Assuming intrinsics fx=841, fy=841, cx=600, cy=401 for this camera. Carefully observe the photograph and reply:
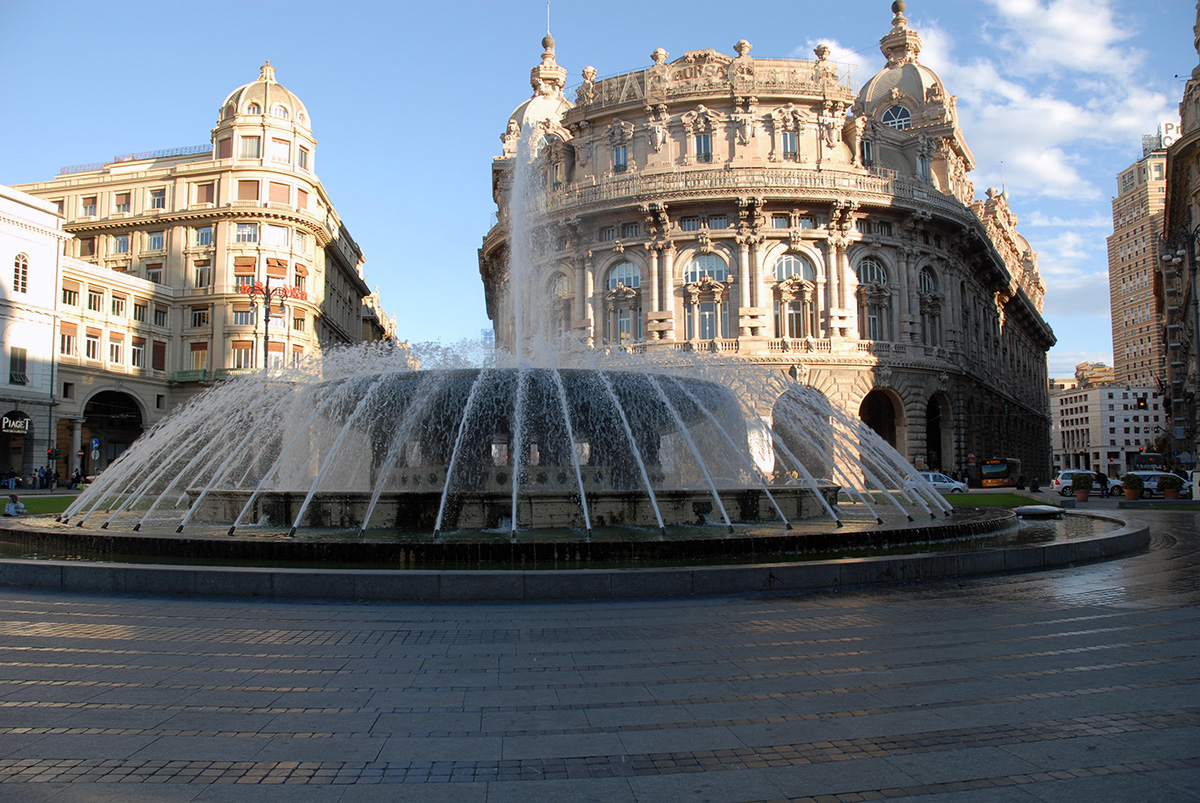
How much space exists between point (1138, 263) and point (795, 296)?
372 feet

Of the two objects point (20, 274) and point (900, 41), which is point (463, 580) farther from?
point (900, 41)

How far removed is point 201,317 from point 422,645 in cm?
5644

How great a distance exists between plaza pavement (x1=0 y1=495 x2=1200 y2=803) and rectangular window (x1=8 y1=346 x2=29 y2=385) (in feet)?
145

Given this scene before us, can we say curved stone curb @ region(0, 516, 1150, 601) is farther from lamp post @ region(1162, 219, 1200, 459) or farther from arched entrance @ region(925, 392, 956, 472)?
arched entrance @ region(925, 392, 956, 472)

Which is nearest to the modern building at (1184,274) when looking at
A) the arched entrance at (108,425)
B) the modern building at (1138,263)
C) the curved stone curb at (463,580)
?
the curved stone curb at (463,580)

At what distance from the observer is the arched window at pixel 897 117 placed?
5525 cm

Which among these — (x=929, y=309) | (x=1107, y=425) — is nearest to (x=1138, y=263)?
(x=1107, y=425)

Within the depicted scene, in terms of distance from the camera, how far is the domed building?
54156 millimetres

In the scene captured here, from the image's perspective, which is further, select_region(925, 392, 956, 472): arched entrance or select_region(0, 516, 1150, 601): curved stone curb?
select_region(925, 392, 956, 472): arched entrance

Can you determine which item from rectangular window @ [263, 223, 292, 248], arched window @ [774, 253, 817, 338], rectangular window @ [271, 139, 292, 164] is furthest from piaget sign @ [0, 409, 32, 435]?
arched window @ [774, 253, 817, 338]

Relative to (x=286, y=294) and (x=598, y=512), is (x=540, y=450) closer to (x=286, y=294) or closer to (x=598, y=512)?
(x=598, y=512)

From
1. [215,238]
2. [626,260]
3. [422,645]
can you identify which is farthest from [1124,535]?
[215,238]

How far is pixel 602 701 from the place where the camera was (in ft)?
17.9

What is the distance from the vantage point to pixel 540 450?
55.0 ft
